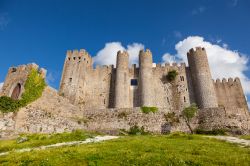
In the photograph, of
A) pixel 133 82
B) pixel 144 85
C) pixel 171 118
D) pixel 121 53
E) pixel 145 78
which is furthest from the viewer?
pixel 121 53

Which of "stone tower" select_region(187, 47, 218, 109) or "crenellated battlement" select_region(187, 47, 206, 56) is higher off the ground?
"crenellated battlement" select_region(187, 47, 206, 56)

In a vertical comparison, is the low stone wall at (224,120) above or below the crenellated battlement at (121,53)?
below

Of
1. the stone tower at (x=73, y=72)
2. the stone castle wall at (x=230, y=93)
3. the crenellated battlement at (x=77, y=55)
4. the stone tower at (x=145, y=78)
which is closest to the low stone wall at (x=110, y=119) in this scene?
the stone tower at (x=73, y=72)

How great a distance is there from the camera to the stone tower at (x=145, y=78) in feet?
131

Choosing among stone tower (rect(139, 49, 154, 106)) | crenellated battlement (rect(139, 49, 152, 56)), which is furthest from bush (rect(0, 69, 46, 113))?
crenellated battlement (rect(139, 49, 152, 56))

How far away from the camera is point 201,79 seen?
135 ft

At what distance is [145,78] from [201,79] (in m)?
11.4

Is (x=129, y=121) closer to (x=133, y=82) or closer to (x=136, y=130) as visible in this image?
Result: (x=136, y=130)

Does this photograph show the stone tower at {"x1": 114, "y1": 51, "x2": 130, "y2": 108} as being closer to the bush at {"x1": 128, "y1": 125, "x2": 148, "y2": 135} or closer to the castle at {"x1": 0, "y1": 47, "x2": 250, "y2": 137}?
the castle at {"x1": 0, "y1": 47, "x2": 250, "y2": 137}

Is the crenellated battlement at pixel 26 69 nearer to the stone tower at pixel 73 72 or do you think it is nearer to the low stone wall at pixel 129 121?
the low stone wall at pixel 129 121

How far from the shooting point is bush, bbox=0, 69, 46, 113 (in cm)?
2151

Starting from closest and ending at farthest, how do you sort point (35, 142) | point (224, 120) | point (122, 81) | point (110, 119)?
point (35, 142)
point (224, 120)
point (110, 119)
point (122, 81)

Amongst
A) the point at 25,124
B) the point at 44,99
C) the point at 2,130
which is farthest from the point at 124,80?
the point at 2,130

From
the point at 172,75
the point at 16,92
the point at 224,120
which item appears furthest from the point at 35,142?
the point at 172,75
